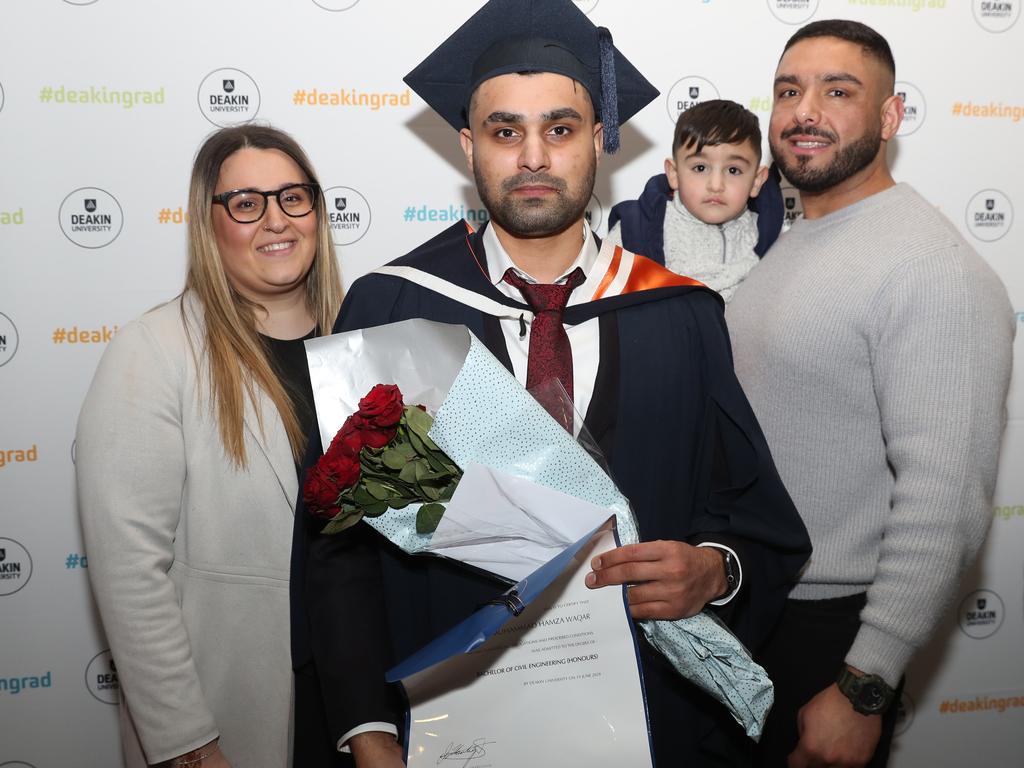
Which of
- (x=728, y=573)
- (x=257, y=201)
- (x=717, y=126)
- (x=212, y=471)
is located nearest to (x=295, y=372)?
(x=212, y=471)

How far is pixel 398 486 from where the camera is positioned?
5.07 feet

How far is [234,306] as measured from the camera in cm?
228

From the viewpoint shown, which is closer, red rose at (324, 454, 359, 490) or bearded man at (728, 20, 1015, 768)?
red rose at (324, 454, 359, 490)

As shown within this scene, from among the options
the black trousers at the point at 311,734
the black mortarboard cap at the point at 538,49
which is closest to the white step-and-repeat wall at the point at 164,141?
the black mortarboard cap at the point at 538,49

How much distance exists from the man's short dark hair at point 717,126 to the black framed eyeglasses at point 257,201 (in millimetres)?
1317

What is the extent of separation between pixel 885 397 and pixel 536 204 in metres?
1.06

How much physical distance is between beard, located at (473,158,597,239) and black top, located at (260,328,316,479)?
0.69 metres

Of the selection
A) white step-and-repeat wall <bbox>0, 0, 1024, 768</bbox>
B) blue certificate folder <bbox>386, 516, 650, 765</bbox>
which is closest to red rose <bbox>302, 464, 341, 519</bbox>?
blue certificate folder <bbox>386, 516, 650, 765</bbox>

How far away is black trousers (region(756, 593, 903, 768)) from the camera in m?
2.34

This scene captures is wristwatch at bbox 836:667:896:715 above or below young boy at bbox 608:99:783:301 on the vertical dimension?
below

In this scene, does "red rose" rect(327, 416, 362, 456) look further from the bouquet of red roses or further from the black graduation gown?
the black graduation gown
